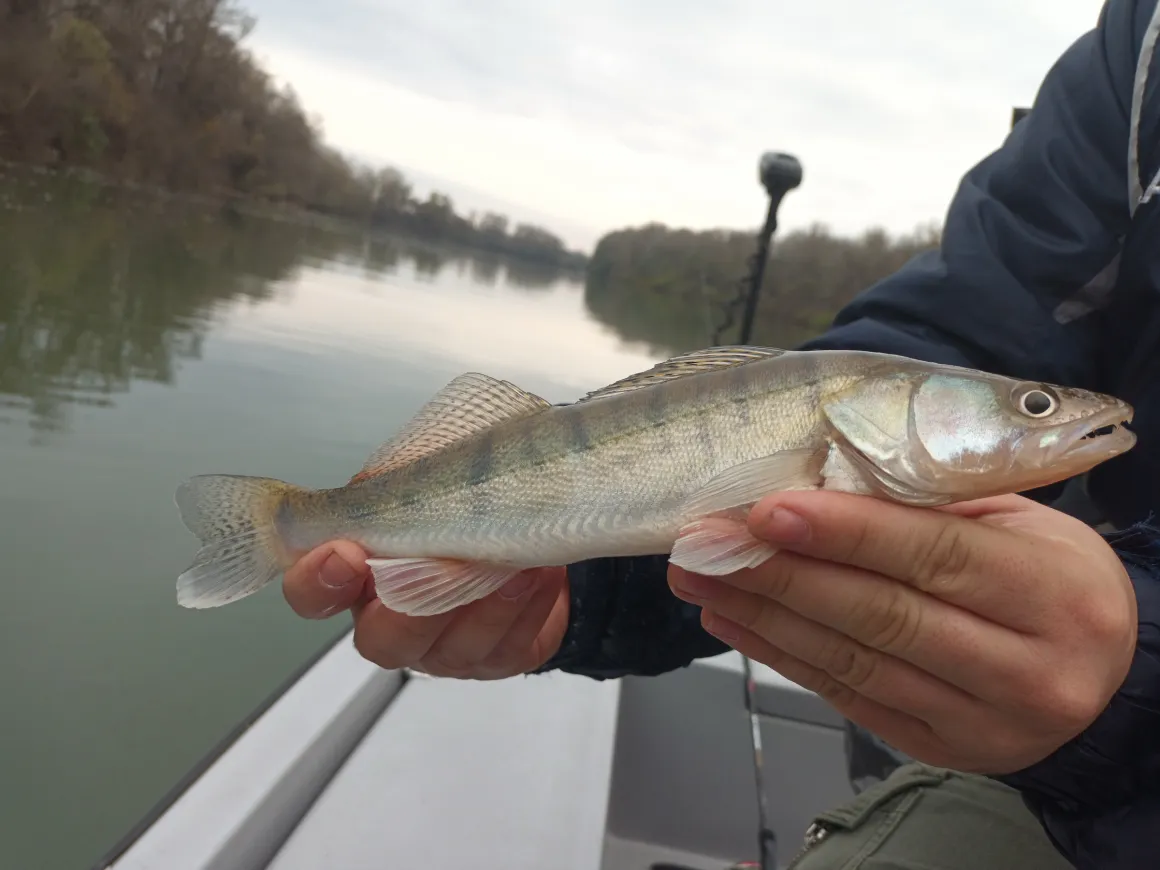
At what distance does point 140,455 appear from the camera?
7.59m

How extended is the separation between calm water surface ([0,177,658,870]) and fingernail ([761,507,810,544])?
146 inches

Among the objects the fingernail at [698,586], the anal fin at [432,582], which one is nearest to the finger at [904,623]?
Answer: the fingernail at [698,586]

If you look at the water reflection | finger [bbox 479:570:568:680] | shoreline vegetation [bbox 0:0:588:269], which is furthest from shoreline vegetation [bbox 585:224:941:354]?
shoreline vegetation [bbox 0:0:588:269]

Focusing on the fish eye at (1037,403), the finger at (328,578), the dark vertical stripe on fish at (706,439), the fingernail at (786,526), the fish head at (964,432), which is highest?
the fish eye at (1037,403)

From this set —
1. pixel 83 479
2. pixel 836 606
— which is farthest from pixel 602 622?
pixel 83 479

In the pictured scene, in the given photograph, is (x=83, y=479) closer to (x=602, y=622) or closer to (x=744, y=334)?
(x=744, y=334)

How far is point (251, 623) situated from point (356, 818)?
3318mm

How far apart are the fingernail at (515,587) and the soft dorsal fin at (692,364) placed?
465 mm

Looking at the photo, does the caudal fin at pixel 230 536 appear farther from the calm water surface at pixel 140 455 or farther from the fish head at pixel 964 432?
the calm water surface at pixel 140 455

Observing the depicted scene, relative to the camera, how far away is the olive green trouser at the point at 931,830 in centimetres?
201

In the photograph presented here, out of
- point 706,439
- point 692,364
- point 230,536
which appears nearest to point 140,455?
point 230,536

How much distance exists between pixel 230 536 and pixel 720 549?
51.1 inches

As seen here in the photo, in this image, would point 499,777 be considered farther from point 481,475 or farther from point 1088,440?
point 1088,440

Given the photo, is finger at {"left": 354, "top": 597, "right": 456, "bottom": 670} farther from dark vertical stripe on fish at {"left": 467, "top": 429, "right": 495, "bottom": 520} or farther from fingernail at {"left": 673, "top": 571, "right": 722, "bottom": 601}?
fingernail at {"left": 673, "top": 571, "right": 722, "bottom": 601}
